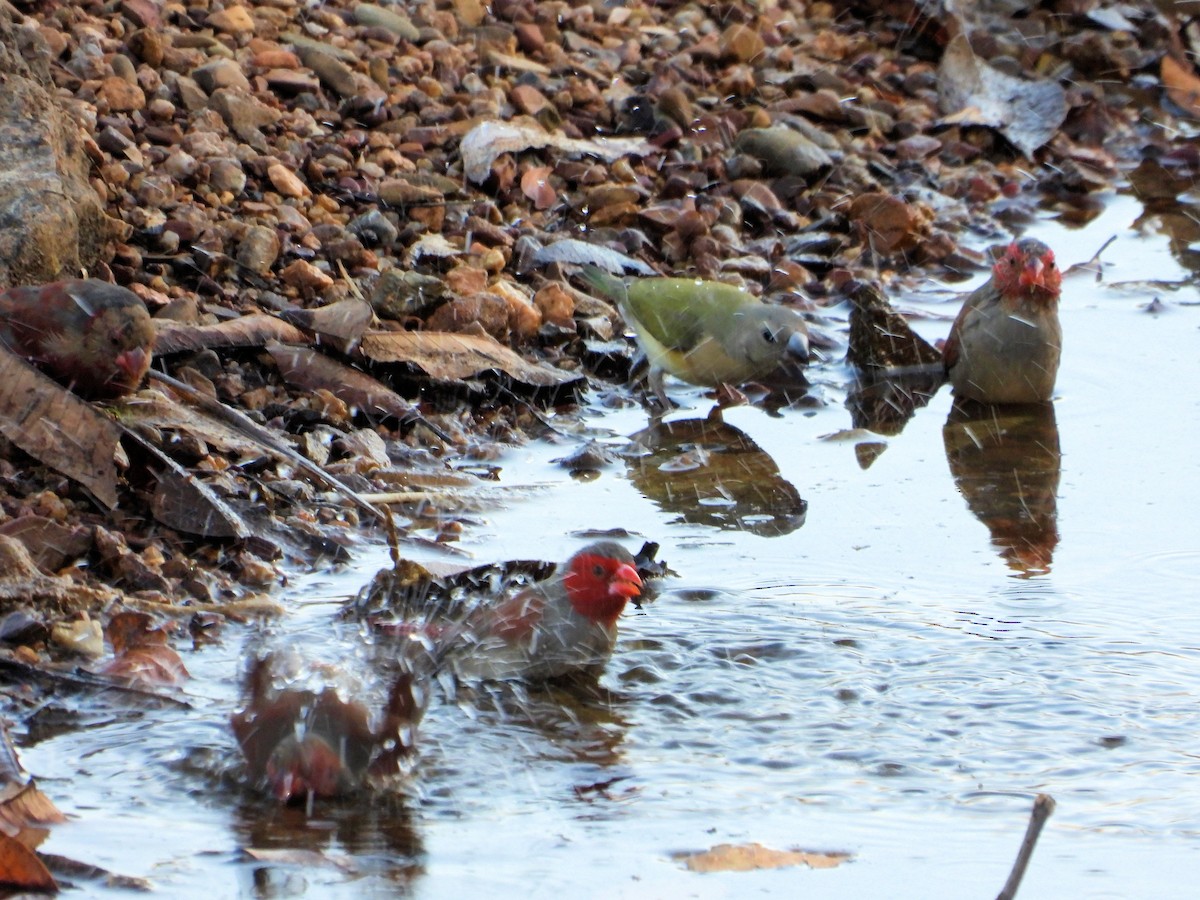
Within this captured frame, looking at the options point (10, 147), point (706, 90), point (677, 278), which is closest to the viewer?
point (10, 147)

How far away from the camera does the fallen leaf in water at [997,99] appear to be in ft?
35.9

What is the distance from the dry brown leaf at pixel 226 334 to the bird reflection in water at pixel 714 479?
4.65 feet

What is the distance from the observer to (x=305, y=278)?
23.2 ft

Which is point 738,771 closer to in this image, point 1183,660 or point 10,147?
point 1183,660

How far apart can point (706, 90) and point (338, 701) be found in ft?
23.0

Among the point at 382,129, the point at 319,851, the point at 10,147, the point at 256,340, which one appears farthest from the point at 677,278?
the point at 319,851

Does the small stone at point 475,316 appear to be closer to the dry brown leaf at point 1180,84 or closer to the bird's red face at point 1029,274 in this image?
the bird's red face at point 1029,274

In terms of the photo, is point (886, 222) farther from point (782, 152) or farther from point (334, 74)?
point (334, 74)

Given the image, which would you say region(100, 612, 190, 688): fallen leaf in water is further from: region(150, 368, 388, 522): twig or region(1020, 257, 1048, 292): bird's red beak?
region(1020, 257, 1048, 292): bird's red beak

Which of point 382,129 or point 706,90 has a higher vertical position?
point 706,90

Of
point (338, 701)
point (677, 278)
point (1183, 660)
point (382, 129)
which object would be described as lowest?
point (338, 701)

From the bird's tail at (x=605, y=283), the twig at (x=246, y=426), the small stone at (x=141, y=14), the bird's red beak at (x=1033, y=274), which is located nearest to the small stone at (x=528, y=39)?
the small stone at (x=141, y=14)

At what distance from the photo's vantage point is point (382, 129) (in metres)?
8.60

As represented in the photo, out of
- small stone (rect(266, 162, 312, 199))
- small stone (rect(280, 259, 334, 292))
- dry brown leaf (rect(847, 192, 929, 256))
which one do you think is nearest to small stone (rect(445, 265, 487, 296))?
small stone (rect(280, 259, 334, 292))
